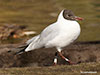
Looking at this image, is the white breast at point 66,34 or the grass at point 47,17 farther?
the white breast at point 66,34

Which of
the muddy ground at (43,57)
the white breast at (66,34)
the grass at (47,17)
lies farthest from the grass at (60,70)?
the muddy ground at (43,57)

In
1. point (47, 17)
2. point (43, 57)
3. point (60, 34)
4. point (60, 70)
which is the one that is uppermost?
point (60, 34)

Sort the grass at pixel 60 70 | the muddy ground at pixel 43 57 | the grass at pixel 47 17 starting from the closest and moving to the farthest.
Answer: the grass at pixel 60 70
the grass at pixel 47 17
the muddy ground at pixel 43 57

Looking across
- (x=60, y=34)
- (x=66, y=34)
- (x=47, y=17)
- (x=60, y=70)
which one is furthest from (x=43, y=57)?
(x=47, y=17)

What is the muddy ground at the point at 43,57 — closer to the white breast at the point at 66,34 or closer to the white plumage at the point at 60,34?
the white plumage at the point at 60,34

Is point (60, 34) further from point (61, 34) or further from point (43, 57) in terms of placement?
point (43, 57)

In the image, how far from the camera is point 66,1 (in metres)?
33.9

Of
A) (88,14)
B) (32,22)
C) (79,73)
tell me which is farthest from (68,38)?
(88,14)

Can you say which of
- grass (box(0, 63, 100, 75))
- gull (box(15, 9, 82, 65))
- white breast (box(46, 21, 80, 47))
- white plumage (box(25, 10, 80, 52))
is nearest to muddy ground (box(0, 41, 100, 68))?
gull (box(15, 9, 82, 65))

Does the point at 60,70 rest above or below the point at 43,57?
above

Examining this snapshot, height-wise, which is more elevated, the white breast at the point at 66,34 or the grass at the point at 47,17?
the white breast at the point at 66,34

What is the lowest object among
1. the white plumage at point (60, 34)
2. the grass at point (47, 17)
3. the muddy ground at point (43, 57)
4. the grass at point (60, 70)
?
the grass at point (47, 17)

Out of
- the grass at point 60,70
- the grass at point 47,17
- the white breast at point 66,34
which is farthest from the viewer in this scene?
the white breast at point 66,34

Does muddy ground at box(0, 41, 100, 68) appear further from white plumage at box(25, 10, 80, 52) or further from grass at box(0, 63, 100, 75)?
grass at box(0, 63, 100, 75)
